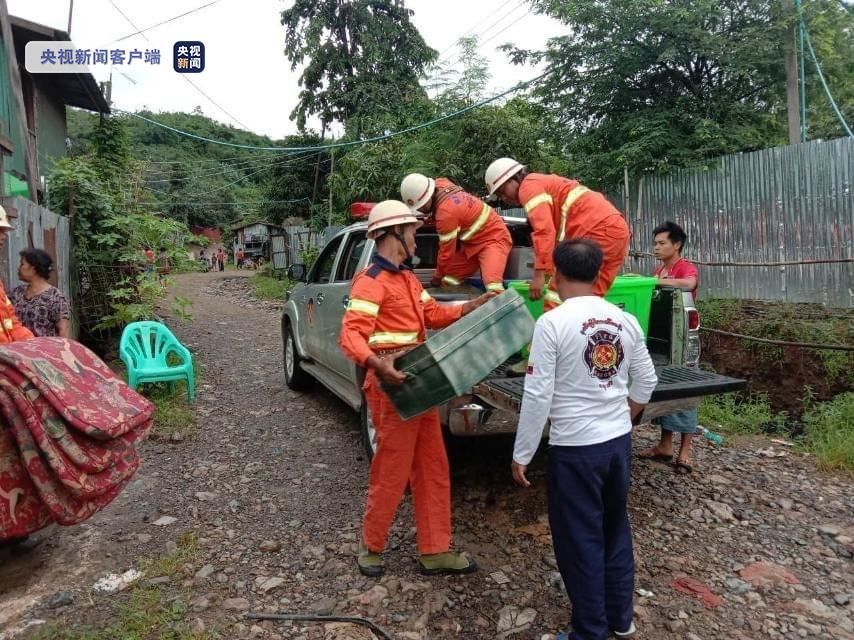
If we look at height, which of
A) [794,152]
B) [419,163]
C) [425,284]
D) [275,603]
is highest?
[419,163]

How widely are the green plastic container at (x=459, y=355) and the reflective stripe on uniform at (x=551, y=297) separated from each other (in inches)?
30.4

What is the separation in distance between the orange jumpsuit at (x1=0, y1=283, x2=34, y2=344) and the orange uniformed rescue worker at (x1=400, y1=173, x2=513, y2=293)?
2333 mm

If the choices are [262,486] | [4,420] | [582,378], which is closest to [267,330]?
[262,486]

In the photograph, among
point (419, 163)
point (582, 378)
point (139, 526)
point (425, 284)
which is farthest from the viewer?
point (419, 163)

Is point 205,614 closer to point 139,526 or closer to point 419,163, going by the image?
point 139,526

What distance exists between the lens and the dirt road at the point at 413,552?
258cm

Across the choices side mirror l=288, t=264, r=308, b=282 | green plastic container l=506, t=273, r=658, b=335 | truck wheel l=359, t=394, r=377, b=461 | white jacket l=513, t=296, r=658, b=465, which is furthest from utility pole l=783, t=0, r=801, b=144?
white jacket l=513, t=296, r=658, b=465

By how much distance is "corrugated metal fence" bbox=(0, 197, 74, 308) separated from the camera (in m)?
4.98

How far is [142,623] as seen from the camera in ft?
8.27

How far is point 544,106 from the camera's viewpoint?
400 inches

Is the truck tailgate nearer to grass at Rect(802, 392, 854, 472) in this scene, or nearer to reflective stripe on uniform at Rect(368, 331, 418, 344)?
reflective stripe on uniform at Rect(368, 331, 418, 344)

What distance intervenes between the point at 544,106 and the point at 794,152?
4183mm

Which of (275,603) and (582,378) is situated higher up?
(582,378)

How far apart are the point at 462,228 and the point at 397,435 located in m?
1.67
